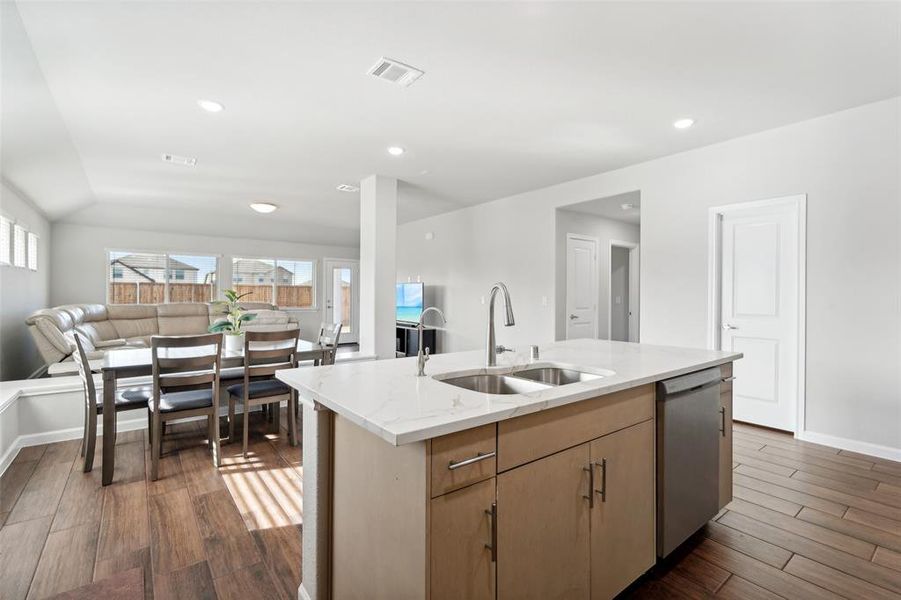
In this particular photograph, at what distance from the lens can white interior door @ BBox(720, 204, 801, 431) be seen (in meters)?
3.58

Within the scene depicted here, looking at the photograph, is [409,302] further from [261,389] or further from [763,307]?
[763,307]

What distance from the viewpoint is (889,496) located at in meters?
2.49

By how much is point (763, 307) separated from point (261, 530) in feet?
13.7

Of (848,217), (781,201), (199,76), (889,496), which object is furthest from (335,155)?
(889,496)

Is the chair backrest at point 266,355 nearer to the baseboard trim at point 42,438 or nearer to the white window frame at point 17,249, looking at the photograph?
the baseboard trim at point 42,438

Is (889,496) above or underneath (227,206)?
underneath

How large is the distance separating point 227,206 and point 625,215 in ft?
20.4

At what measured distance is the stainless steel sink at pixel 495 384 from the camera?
1.77 meters

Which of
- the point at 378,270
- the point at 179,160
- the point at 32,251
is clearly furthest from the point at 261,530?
the point at 32,251

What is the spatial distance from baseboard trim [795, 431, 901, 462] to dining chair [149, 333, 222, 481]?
4.46m

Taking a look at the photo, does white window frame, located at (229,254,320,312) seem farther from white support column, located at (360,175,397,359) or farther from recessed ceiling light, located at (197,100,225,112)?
recessed ceiling light, located at (197,100,225,112)

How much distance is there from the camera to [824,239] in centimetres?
335

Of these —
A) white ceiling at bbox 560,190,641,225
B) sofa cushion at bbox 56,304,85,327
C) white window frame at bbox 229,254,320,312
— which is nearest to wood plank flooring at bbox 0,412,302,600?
sofa cushion at bbox 56,304,85,327

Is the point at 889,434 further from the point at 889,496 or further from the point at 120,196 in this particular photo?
the point at 120,196
